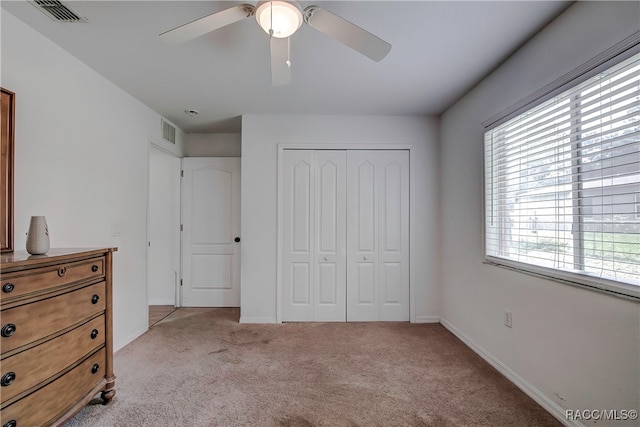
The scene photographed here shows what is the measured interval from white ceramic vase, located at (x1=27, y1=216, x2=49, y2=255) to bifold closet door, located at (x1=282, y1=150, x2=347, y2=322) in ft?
7.04

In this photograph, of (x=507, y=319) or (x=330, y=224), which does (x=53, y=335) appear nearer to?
(x=330, y=224)

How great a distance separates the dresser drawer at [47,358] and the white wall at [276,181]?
5.59 ft

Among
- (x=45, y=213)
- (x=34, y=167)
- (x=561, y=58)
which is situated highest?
(x=561, y=58)

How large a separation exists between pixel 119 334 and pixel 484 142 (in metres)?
3.80

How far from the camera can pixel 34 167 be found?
1849 mm

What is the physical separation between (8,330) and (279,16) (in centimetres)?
190

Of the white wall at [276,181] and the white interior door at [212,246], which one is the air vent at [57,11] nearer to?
the white wall at [276,181]

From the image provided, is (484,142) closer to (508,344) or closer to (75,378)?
(508,344)

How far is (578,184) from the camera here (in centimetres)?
163

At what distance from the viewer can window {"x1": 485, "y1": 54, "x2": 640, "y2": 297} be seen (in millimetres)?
1367

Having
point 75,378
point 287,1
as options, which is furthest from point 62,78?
point 75,378

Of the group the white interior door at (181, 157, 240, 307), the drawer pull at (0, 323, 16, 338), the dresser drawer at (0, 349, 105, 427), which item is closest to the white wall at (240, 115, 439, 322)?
the white interior door at (181, 157, 240, 307)

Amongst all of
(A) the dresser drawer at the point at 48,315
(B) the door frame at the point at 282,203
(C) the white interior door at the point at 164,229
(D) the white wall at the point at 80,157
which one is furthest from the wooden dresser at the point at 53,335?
(C) the white interior door at the point at 164,229

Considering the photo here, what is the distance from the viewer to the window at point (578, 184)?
1.37 m
